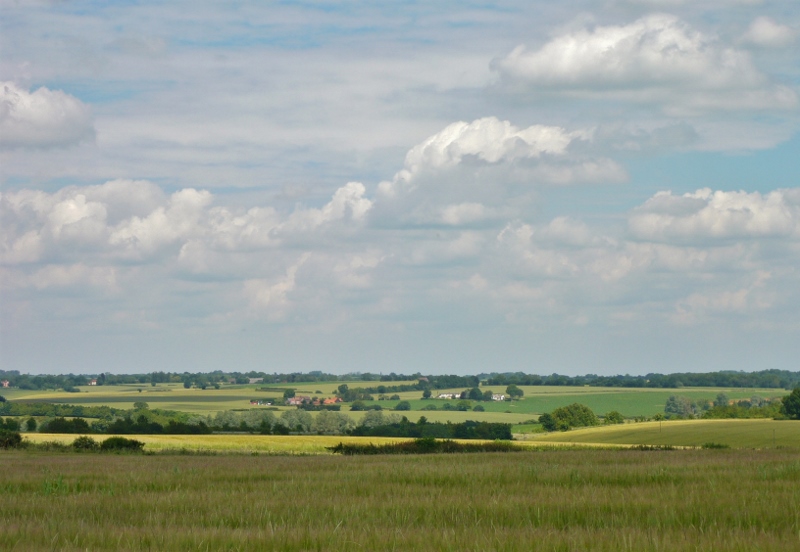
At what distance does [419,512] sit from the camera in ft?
37.4

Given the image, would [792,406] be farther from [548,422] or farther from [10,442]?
[10,442]

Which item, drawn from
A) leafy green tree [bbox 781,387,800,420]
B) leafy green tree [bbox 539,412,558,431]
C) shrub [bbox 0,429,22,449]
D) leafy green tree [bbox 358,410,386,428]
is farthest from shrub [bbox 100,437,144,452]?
leafy green tree [bbox 781,387,800,420]

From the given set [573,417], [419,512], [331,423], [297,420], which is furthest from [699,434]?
[419,512]

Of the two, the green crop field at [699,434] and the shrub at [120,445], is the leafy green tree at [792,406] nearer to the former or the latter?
the green crop field at [699,434]

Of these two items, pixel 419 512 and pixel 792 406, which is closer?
pixel 419 512

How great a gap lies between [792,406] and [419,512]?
125 meters

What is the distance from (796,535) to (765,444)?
72298mm

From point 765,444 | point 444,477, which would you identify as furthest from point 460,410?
point 444,477

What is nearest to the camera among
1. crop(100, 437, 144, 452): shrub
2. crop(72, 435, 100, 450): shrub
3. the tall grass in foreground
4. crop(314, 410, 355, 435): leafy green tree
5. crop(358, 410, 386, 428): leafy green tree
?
the tall grass in foreground

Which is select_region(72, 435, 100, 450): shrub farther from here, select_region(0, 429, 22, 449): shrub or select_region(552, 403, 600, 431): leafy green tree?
select_region(552, 403, 600, 431): leafy green tree

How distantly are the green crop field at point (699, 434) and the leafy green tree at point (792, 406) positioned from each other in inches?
860

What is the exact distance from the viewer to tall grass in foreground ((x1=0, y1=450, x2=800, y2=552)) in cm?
856

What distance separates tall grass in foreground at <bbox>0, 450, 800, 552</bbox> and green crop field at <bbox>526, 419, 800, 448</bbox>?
64.7m

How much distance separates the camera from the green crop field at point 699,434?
259 feet
